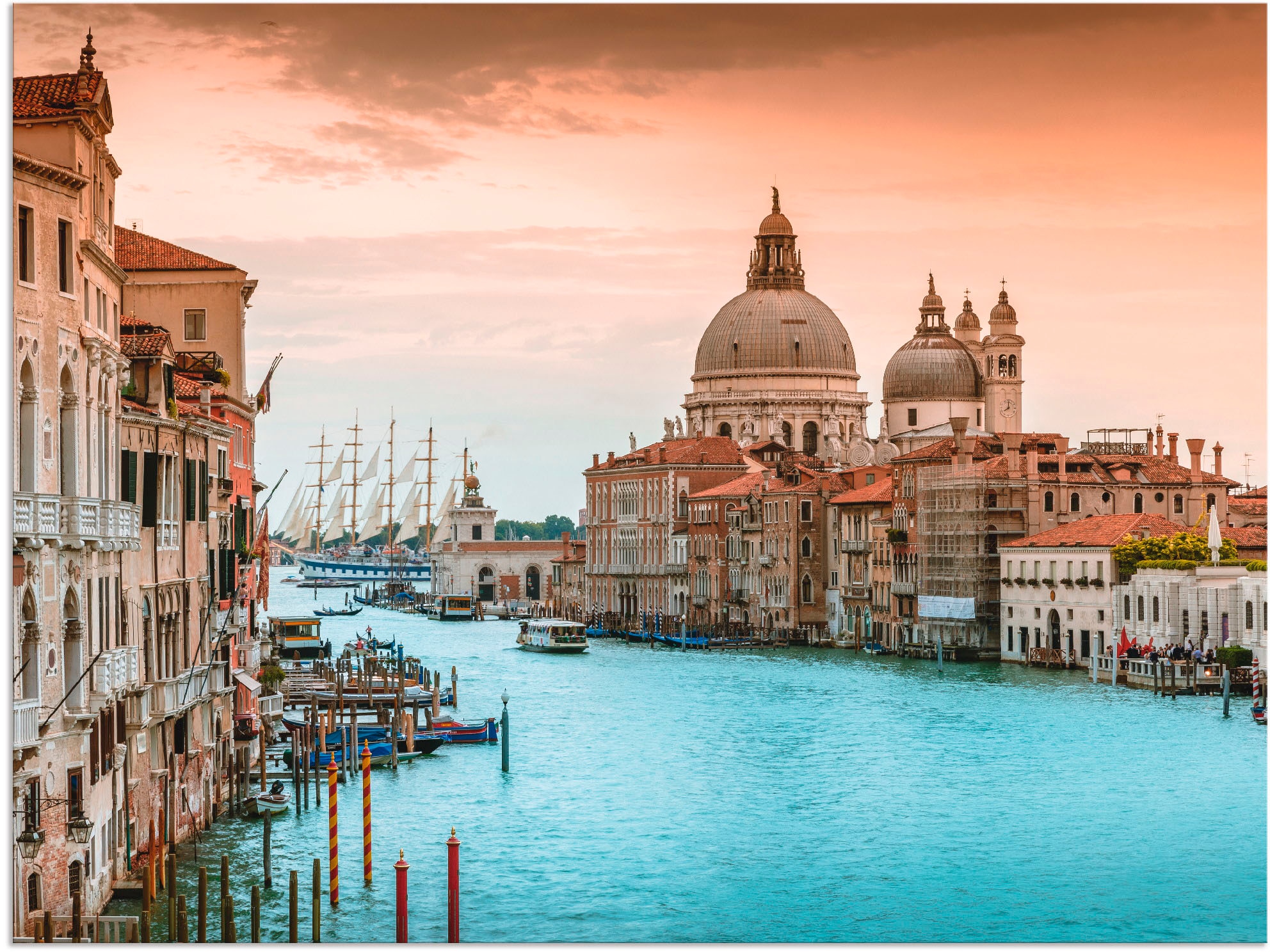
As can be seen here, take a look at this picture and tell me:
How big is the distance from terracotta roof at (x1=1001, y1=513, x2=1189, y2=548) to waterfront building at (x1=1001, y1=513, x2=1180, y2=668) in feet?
0.05

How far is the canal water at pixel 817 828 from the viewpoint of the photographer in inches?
531

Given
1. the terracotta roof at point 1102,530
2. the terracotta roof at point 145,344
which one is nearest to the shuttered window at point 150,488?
the terracotta roof at point 145,344

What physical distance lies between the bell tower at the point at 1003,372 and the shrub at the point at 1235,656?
35.2 m

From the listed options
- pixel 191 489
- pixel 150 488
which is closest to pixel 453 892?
pixel 150 488

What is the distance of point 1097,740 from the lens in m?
23.1

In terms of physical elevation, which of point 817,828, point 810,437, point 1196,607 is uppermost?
point 810,437

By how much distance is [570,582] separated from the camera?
65.5m

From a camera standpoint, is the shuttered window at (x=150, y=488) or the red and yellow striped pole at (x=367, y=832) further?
the red and yellow striped pole at (x=367, y=832)

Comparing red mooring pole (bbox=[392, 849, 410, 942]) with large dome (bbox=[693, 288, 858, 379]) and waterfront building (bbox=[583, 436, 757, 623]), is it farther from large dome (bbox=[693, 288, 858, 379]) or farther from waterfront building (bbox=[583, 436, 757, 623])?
large dome (bbox=[693, 288, 858, 379])

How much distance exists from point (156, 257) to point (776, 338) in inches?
1980

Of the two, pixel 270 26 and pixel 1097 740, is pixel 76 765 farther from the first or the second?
pixel 1097 740

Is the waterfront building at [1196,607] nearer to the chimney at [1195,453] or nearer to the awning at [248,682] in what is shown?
the chimney at [1195,453]

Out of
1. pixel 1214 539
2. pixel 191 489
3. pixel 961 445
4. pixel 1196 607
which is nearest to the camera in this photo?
pixel 191 489

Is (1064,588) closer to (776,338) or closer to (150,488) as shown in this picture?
(150,488)
